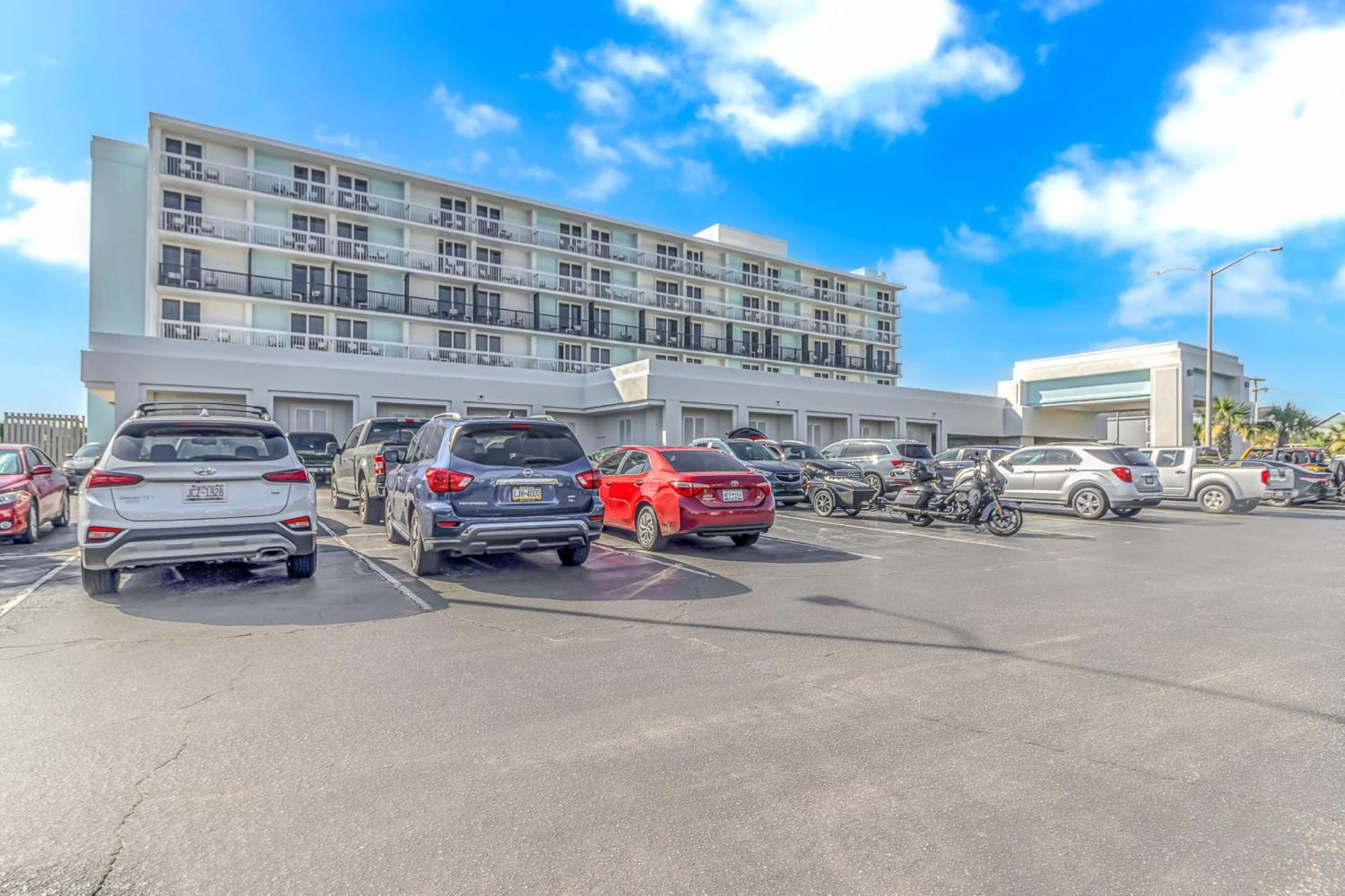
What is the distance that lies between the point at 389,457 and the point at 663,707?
9901 mm

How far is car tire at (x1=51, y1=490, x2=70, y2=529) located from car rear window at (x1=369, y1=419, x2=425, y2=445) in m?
5.10

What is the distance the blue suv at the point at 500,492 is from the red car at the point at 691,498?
1812mm

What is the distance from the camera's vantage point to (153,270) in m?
33.8

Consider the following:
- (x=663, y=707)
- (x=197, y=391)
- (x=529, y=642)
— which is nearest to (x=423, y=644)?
(x=529, y=642)

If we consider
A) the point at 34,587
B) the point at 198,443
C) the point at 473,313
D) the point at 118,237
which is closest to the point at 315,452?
the point at 34,587

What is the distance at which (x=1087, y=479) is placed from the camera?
16344 mm

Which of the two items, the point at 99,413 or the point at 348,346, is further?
the point at 348,346

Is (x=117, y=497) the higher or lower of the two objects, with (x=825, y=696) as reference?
higher

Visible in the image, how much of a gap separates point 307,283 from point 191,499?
116ft

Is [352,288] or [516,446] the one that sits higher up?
[352,288]

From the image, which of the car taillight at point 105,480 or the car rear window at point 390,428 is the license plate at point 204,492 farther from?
the car rear window at point 390,428

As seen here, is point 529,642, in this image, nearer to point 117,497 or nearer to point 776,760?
point 776,760

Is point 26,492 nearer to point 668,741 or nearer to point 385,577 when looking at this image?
point 385,577

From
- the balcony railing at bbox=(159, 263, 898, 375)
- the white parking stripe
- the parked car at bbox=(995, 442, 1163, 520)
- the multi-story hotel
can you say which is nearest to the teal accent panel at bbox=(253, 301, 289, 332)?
the multi-story hotel
